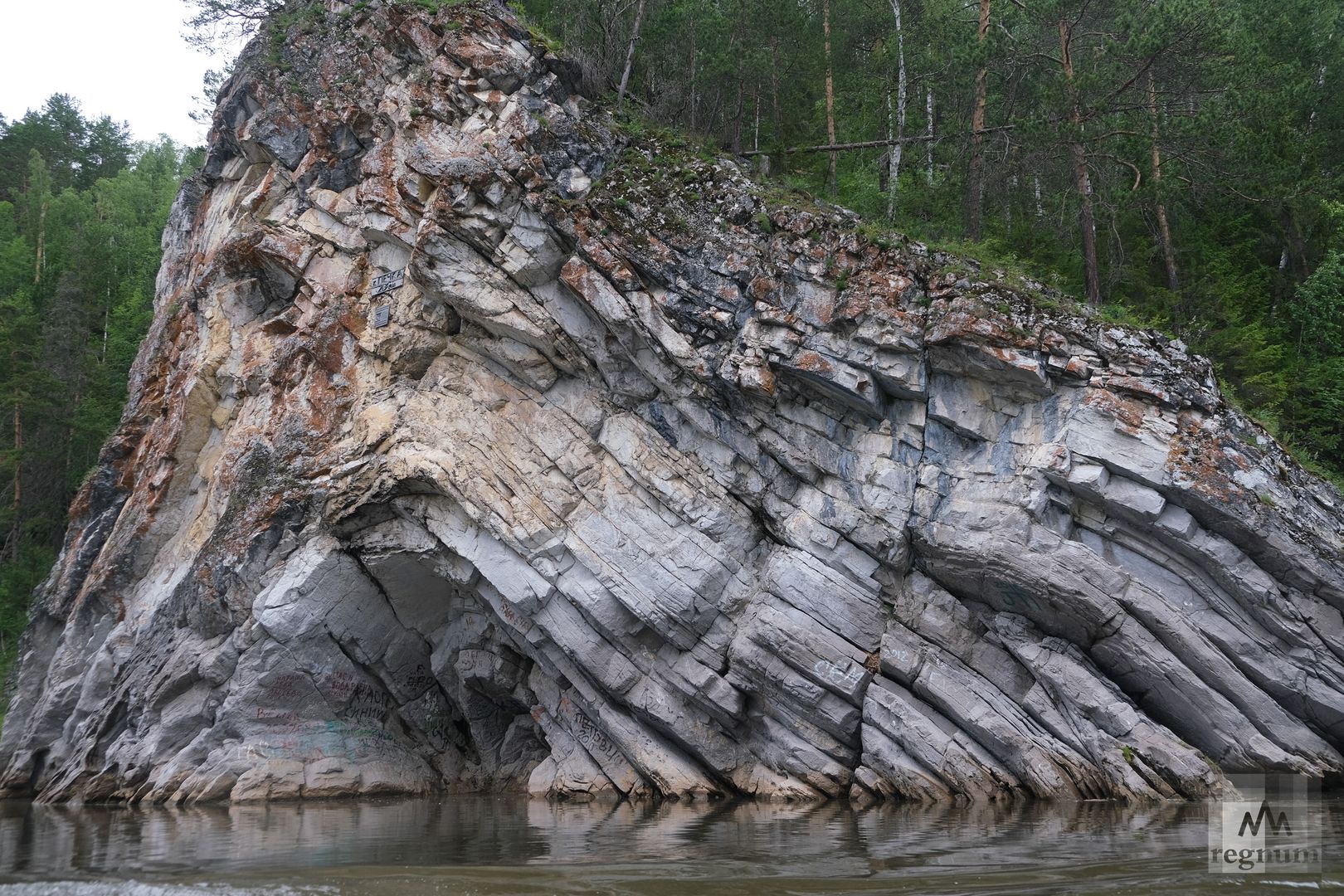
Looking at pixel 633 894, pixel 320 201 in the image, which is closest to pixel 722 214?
pixel 320 201

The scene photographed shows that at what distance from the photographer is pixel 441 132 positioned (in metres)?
21.2

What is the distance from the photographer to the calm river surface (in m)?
7.16

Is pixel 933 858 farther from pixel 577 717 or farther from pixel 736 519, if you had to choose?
pixel 577 717

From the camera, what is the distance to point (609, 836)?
1120 cm

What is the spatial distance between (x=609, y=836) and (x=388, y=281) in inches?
564

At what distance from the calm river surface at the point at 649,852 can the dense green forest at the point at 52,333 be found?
22006 mm

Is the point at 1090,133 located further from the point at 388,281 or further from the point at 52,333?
the point at 52,333

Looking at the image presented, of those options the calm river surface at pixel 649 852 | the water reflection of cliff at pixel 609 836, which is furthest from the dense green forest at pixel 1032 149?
the calm river surface at pixel 649 852

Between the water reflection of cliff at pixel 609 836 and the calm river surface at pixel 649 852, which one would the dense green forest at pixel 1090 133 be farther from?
the calm river surface at pixel 649 852

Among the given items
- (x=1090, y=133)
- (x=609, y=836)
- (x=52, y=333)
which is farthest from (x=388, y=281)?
(x=52, y=333)

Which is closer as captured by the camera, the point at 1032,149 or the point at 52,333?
the point at 1032,149

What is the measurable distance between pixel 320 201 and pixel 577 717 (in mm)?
13951

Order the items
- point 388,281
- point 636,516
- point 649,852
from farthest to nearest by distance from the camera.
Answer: point 388,281, point 636,516, point 649,852

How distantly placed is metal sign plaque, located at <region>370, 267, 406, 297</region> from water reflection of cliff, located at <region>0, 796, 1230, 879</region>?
11.2m
